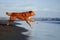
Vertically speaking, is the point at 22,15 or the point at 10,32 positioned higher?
the point at 22,15

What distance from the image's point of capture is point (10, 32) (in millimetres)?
1659

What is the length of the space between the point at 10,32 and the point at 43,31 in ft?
1.32

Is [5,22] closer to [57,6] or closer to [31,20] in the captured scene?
[31,20]

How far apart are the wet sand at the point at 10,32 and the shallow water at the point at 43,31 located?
0.20 feet

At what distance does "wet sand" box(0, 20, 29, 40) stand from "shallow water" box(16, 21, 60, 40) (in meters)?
0.06

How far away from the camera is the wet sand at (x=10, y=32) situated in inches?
64.7

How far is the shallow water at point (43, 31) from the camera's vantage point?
161cm

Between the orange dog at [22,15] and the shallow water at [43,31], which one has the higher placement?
the orange dog at [22,15]

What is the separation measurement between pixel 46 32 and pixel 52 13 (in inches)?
9.5

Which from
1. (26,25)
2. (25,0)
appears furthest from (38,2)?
(26,25)

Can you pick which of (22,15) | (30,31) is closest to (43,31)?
(30,31)

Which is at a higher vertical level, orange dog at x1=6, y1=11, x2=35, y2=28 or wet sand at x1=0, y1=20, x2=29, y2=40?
orange dog at x1=6, y1=11, x2=35, y2=28

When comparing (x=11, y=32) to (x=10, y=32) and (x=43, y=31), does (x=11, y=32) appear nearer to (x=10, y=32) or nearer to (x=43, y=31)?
(x=10, y=32)

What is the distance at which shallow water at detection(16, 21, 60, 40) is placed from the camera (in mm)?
1605
